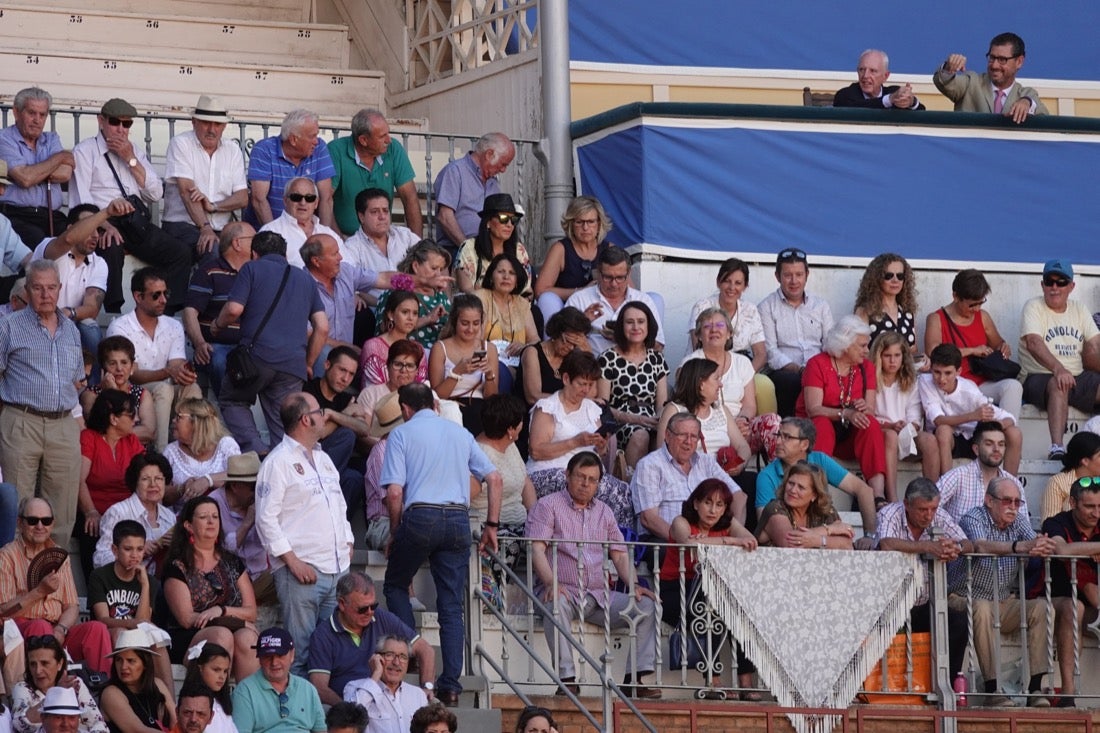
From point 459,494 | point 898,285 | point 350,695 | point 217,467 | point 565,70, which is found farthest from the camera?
point 565,70

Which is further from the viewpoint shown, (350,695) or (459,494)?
(459,494)

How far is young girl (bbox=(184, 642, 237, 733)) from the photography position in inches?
422

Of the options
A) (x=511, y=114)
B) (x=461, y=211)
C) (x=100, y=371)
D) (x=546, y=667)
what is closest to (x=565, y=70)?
(x=511, y=114)

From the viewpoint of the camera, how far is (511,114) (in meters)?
17.0

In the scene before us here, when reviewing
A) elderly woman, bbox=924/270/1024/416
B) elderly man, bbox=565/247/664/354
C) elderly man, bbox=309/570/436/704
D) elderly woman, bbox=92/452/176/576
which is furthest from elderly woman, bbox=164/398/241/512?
elderly woman, bbox=924/270/1024/416

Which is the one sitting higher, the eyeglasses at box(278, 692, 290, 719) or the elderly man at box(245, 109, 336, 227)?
the elderly man at box(245, 109, 336, 227)

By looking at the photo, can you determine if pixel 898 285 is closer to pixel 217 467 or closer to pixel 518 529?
pixel 518 529

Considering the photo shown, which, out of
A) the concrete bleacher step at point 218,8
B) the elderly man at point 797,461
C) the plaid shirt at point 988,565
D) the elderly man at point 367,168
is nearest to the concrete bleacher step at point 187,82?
the concrete bleacher step at point 218,8

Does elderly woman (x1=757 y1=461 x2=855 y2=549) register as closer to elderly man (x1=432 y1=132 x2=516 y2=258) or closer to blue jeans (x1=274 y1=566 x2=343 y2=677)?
blue jeans (x1=274 y1=566 x2=343 y2=677)

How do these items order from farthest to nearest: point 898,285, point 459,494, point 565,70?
point 565,70 < point 898,285 < point 459,494

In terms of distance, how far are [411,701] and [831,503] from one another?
3155mm

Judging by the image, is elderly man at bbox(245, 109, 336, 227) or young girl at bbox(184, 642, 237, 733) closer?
young girl at bbox(184, 642, 237, 733)

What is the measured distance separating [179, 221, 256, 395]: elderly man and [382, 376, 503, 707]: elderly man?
2.05 meters

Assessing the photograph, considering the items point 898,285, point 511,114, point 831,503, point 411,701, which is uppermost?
point 511,114
